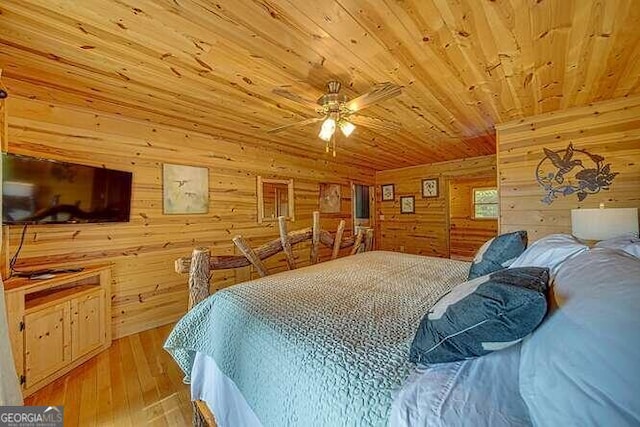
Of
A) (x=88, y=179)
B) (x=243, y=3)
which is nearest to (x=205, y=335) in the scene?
(x=243, y=3)

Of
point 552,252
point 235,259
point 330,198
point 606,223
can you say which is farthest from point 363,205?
point 552,252

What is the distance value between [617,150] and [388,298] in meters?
3.17

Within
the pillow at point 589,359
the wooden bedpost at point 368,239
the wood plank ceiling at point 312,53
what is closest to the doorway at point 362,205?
the wooden bedpost at point 368,239

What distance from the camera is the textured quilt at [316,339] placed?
84cm

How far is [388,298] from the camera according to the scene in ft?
5.18

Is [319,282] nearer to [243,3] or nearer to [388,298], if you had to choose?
[388,298]

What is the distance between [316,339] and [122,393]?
72.0 inches

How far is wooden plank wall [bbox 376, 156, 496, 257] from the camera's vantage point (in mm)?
5414

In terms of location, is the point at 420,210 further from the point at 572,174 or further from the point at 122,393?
the point at 122,393

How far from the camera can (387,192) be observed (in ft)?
21.6

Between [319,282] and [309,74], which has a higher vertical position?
[309,74]

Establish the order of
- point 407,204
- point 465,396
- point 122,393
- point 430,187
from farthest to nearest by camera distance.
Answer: point 407,204
point 430,187
point 122,393
point 465,396

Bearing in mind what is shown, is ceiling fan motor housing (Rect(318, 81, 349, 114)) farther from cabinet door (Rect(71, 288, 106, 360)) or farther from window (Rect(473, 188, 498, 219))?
window (Rect(473, 188, 498, 219))

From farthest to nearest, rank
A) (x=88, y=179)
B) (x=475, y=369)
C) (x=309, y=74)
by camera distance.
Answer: (x=88, y=179) → (x=309, y=74) → (x=475, y=369)
